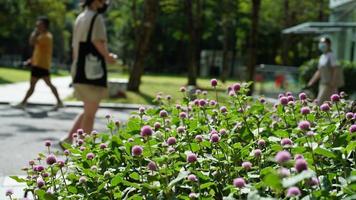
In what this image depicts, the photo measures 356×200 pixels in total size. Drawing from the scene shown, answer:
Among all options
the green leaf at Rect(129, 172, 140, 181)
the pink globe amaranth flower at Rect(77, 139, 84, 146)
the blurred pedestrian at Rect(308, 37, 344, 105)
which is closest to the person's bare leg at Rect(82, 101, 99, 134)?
the pink globe amaranth flower at Rect(77, 139, 84, 146)

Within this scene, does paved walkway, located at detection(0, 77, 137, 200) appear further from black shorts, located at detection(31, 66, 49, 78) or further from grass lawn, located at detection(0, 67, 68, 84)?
grass lawn, located at detection(0, 67, 68, 84)

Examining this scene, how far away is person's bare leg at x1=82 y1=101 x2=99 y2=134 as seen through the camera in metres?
7.81

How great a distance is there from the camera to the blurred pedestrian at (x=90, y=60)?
7801 millimetres

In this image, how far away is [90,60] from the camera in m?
7.89

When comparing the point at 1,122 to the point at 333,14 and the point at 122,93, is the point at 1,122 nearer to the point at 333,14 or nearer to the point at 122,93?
the point at 122,93

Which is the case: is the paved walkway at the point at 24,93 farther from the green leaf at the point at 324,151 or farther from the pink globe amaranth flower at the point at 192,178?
the green leaf at the point at 324,151

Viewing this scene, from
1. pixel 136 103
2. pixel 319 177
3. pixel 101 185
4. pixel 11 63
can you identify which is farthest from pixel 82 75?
pixel 11 63

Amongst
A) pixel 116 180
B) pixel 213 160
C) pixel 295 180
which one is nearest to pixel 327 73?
pixel 213 160

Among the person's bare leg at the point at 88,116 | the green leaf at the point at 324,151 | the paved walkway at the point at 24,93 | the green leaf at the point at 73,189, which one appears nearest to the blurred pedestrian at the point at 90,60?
the person's bare leg at the point at 88,116

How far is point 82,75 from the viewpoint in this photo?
7941 millimetres

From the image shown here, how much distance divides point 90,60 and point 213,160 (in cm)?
472

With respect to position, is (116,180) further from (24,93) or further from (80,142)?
(24,93)

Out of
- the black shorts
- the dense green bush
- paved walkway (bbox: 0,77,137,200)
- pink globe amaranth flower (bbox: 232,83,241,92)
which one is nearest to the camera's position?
pink globe amaranth flower (bbox: 232,83,241,92)

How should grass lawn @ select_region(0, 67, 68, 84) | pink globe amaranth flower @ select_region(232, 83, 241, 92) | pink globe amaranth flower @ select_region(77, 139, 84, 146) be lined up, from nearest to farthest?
pink globe amaranth flower @ select_region(232, 83, 241, 92), pink globe amaranth flower @ select_region(77, 139, 84, 146), grass lawn @ select_region(0, 67, 68, 84)
